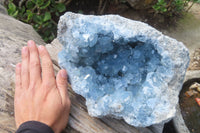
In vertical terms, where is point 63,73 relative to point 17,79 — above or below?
above

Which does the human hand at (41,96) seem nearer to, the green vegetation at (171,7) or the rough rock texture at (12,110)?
the rough rock texture at (12,110)

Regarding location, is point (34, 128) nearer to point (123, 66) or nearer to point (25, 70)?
point (25, 70)

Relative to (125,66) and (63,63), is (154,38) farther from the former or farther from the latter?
(63,63)

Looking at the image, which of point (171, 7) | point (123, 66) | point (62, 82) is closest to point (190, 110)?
point (123, 66)

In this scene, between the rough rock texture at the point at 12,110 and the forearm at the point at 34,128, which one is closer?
the forearm at the point at 34,128

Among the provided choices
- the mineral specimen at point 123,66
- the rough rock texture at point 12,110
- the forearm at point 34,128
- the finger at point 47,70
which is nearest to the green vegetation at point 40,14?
the rough rock texture at point 12,110

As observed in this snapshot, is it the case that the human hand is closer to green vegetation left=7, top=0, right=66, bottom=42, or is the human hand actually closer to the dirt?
green vegetation left=7, top=0, right=66, bottom=42

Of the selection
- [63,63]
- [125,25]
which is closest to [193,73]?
[125,25]
